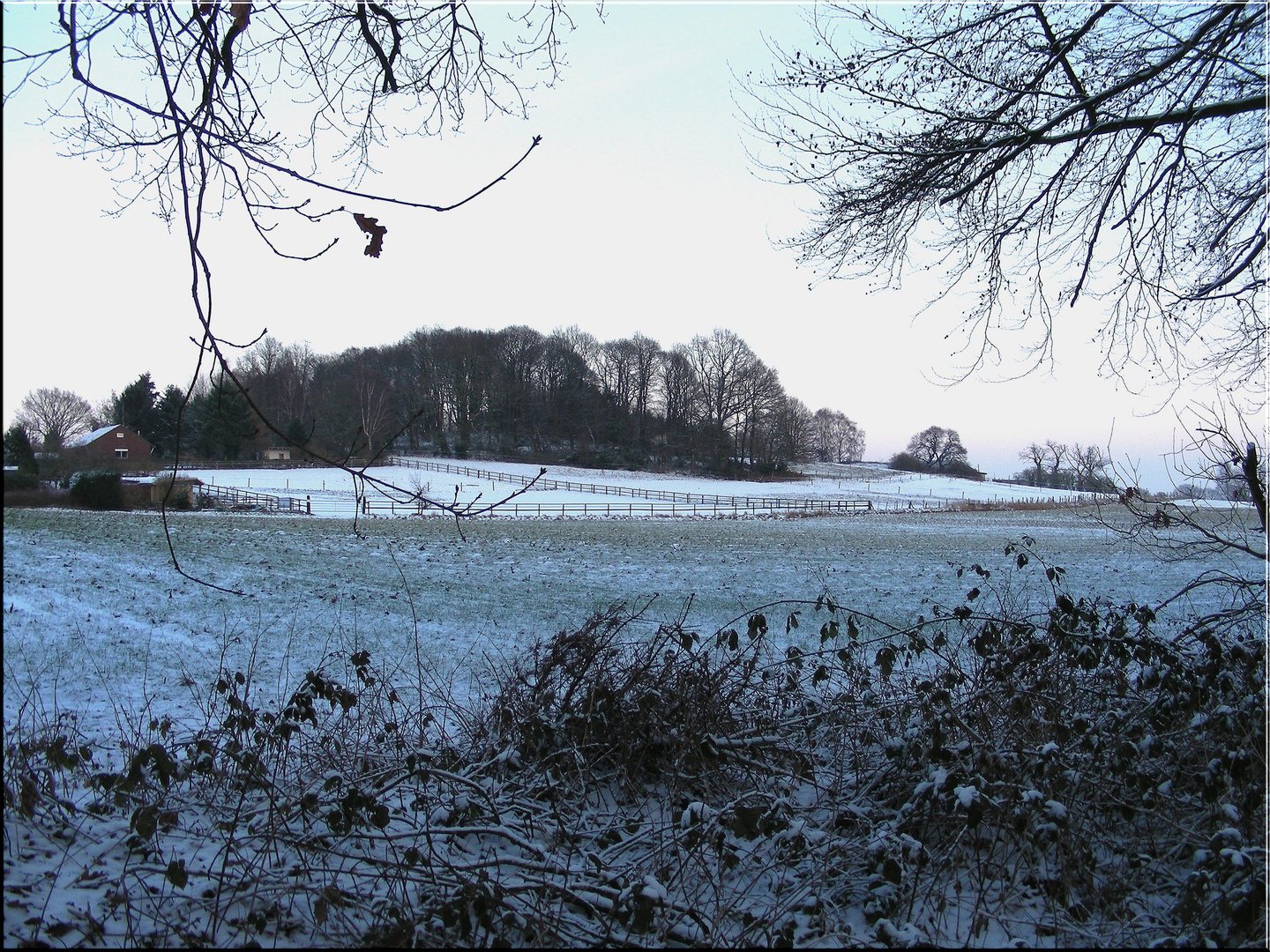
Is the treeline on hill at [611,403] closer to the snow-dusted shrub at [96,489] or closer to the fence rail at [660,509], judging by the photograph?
the fence rail at [660,509]

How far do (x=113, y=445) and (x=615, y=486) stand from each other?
47454mm

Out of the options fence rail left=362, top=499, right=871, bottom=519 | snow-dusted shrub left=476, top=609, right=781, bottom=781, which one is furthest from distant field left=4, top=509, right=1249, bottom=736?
fence rail left=362, top=499, right=871, bottom=519

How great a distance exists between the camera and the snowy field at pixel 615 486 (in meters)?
40.5

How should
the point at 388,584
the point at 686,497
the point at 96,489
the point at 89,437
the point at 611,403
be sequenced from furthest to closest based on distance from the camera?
the point at 611,403 → the point at 686,497 → the point at 96,489 → the point at 388,584 → the point at 89,437

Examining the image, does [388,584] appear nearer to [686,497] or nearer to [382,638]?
[382,638]

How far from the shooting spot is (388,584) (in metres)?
12.9

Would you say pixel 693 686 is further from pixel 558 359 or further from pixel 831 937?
pixel 558 359

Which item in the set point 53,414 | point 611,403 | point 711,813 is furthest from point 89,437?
point 611,403

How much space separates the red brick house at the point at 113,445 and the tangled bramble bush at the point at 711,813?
2.08 meters

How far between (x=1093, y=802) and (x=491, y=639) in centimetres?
659

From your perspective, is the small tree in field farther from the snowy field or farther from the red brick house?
A: the red brick house

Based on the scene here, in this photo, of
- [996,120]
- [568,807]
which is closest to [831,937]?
[568,807]

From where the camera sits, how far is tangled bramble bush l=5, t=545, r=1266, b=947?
9.64 ft

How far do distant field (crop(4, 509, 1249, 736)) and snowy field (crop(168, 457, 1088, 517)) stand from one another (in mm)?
14654
